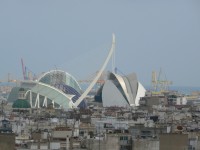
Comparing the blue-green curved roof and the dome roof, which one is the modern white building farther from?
the dome roof

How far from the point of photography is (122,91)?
12056cm

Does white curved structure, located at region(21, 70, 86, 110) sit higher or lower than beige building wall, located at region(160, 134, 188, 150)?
higher

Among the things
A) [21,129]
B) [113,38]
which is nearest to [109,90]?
[113,38]

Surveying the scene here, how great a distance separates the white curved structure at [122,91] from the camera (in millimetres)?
120438

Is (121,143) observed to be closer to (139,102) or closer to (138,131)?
(138,131)

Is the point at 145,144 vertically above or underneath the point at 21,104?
underneath

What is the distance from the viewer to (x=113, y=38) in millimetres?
135375

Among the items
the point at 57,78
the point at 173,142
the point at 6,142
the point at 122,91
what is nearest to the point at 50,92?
the point at 122,91

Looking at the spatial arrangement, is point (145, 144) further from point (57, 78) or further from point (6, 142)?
point (57, 78)

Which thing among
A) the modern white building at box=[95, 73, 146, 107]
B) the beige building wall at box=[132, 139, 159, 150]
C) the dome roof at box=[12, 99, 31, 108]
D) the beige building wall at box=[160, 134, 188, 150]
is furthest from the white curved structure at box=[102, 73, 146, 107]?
the beige building wall at box=[160, 134, 188, 150]

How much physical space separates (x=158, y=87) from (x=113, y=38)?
64.9m

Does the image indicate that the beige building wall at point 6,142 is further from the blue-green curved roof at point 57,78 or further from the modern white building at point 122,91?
the blue-green curved roof at point 57,78

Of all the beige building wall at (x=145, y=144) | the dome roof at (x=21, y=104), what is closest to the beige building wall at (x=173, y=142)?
the beige building wall at (x=145, y=144)

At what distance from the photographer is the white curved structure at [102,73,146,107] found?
120 meters
